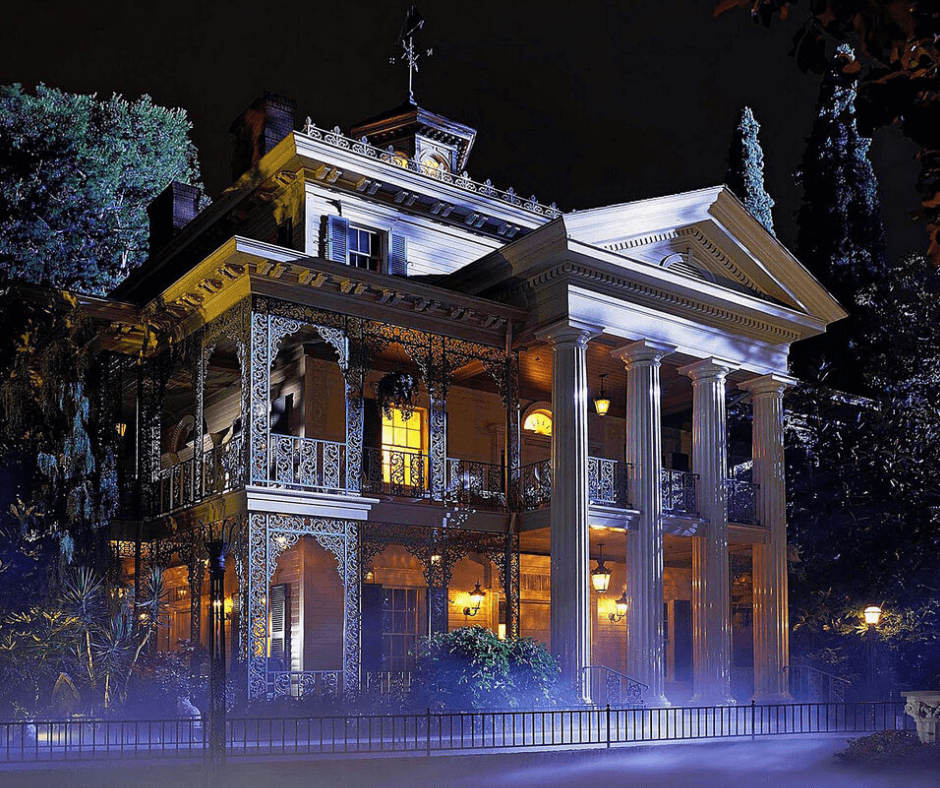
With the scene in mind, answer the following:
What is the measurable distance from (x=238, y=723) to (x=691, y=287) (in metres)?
13.0

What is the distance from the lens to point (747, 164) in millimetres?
47406

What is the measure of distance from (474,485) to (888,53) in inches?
787

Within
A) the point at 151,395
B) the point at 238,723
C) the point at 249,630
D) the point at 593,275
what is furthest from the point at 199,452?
the point at 593,275

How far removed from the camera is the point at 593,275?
24812 mm

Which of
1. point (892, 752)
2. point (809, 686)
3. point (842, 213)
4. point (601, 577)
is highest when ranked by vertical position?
point (842, 213)

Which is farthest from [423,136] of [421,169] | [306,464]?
[306,464]

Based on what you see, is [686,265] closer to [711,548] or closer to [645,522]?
[645,522]

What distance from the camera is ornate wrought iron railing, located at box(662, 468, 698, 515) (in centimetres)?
2717

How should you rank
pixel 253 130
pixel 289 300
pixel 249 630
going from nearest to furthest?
pixel 249 630 < pixel 289 300 < pixel 253 130

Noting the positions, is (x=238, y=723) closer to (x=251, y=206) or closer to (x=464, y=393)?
(x=464, y=393)

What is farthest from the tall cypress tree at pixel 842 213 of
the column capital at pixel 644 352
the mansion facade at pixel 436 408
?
the column capital at pixel 644 352

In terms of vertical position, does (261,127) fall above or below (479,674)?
above

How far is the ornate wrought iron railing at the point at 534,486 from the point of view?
84.4 ft

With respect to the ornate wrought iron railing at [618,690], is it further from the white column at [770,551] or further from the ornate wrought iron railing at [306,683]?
the ornate wrought iron railing at [306,683]
